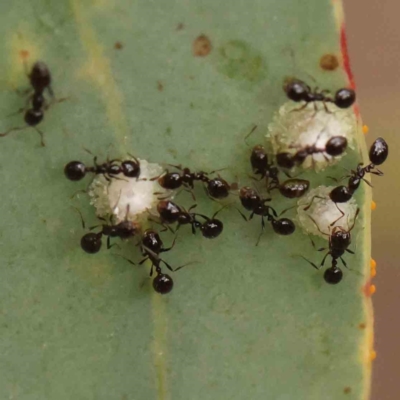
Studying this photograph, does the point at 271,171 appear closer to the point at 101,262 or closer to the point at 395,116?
the point at 101,262

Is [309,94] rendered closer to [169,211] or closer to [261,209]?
[261,209]

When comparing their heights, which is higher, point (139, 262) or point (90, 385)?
point (139, 262)

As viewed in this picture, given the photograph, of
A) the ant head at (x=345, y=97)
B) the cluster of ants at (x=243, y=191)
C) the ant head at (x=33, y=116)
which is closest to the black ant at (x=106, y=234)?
the cluster of ants at (x=243, y=191)

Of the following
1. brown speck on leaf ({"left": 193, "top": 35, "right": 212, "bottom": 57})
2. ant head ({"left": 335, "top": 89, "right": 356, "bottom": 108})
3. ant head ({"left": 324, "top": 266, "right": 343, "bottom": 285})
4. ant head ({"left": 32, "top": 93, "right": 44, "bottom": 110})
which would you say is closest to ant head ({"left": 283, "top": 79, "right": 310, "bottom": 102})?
ant head ({"left": 335, "top": 89, "right": 356, "bottom": 108})

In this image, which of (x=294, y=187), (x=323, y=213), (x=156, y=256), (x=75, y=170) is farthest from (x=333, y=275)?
(x=75, y=170)

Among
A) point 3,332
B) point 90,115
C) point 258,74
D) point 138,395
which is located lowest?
point 138,395

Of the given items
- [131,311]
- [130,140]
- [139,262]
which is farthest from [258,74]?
[131,311]

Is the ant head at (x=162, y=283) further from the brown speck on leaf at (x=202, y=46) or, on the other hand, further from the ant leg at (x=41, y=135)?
the brown speck on leaf at (x=202, y=46)
